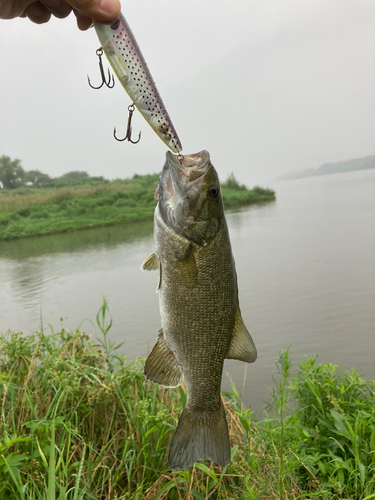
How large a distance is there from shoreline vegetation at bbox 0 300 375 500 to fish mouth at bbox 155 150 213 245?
96 centimetres

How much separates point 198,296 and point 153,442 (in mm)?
2018

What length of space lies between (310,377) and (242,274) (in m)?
7.98

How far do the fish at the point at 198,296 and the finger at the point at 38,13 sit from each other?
5.96 ft

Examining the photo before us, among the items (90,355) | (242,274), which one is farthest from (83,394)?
(242,274)

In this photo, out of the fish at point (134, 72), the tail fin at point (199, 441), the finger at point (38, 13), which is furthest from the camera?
the finger at point (38, 13)

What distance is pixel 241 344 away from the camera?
1.93 m

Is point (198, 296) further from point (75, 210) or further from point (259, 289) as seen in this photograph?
point (75, 210)

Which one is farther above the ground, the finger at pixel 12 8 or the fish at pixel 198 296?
the finger at pixel 12 8

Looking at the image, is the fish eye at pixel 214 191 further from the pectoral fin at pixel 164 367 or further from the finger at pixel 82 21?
the finger at pixel 82 21

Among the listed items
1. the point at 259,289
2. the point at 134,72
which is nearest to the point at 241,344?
the point at 134,72

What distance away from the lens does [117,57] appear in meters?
1.65

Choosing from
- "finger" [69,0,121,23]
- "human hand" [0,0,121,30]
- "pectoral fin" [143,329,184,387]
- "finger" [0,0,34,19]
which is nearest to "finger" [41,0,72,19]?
"human hand" [0,0,121,30]

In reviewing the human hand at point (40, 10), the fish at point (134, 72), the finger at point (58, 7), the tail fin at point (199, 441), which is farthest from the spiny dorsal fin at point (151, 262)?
the finger at point (58, 7)

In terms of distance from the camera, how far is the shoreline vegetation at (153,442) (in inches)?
104
